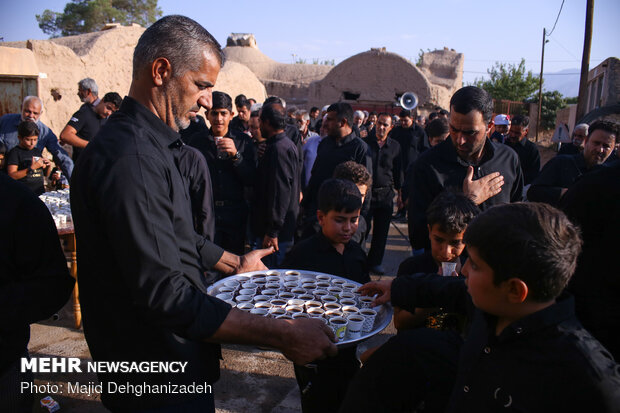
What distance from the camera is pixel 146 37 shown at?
1.61 m

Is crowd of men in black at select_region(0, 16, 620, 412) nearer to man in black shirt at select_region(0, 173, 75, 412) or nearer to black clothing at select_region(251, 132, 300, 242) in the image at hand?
man in black shirt at select_region(0, 173, 75, 412)

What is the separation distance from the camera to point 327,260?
2.99m

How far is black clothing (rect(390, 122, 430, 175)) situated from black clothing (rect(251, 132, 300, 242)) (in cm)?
441

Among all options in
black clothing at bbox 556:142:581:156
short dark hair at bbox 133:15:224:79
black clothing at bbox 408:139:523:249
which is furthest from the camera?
black clothing at bbox 556:142:581:156

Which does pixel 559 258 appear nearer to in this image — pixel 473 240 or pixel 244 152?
pixel 473 240

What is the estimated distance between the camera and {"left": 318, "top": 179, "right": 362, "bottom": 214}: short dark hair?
3012 mm

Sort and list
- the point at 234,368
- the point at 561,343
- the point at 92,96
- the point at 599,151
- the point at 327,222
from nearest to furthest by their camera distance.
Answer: the point at 561,343, the point at 327,222, the point at 234,368, the point at 599,151, the point at 92,96

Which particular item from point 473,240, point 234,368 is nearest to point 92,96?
point 234,368

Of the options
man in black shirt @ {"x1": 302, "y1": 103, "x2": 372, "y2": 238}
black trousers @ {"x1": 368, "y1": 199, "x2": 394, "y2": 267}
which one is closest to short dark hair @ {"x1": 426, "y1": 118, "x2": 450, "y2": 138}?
black trousers @ {"x1": 368, "y1": 199, "x2": 394, "y2": 267}

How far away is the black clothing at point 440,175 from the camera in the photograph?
116 inches

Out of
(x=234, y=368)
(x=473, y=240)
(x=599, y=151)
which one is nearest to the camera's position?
(x=473, y=240)

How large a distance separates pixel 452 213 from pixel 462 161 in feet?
2.42

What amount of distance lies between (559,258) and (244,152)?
13.7 feet

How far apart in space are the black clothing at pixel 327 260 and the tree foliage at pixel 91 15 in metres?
33.6
